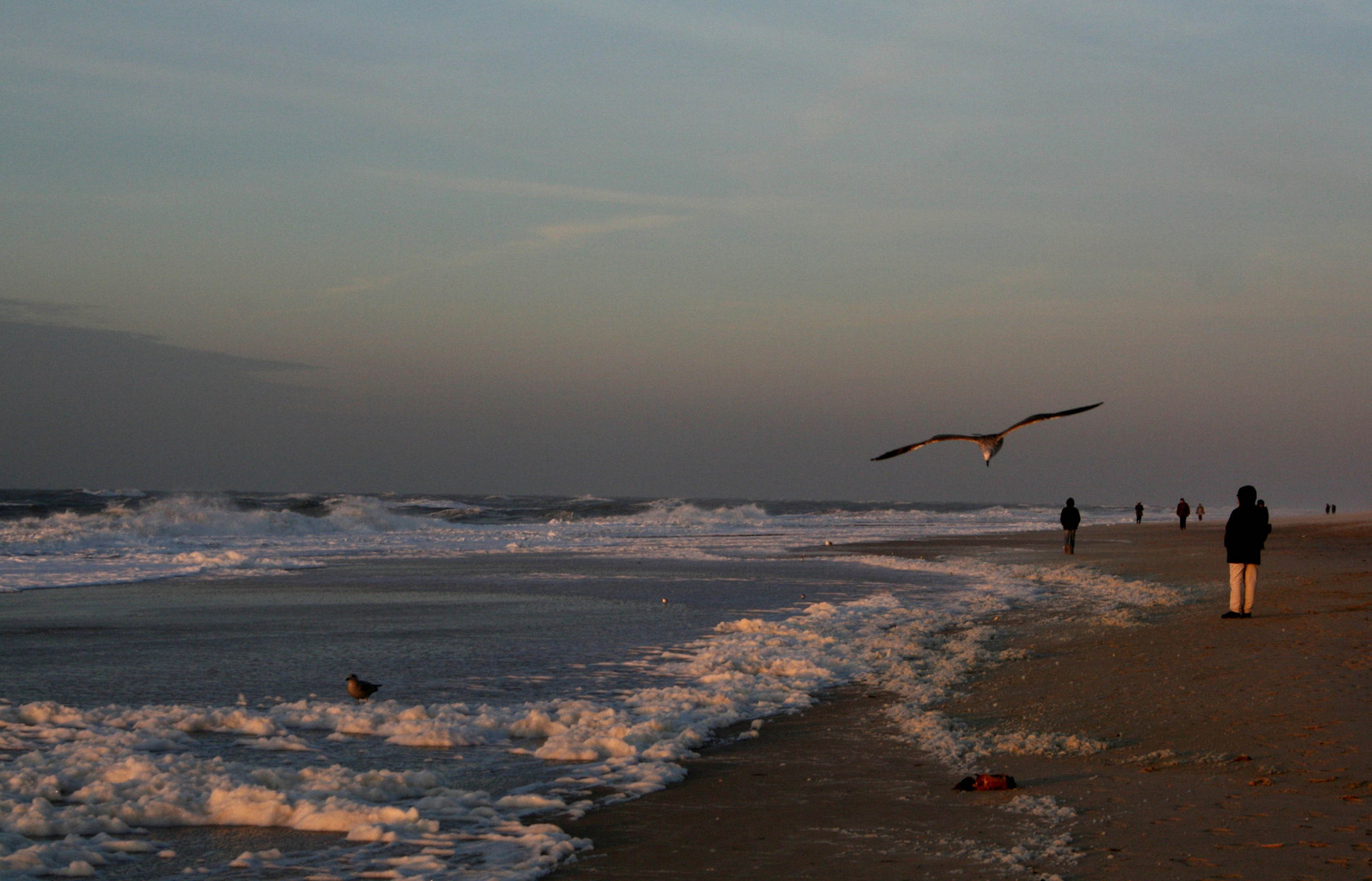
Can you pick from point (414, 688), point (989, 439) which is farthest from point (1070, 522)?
point (414, 688)

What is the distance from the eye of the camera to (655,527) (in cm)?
5778

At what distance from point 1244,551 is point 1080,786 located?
26.3 feet

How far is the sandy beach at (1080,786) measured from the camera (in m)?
5.32

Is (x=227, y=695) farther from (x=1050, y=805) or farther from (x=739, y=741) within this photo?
(x=1050, y=805)

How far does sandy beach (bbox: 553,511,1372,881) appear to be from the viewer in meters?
5.32

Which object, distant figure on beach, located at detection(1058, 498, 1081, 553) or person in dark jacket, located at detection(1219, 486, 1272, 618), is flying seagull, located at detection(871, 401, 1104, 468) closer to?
person in dark jacket, located at detection(1219, 486, 1272, 618)

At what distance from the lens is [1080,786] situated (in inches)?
262

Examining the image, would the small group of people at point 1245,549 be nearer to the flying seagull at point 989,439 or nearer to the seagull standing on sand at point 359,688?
the flying seagull at point 989,439

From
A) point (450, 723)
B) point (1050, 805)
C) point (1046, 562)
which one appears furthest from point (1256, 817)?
point (1046, 562)

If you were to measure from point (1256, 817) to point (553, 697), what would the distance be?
6.10 metres

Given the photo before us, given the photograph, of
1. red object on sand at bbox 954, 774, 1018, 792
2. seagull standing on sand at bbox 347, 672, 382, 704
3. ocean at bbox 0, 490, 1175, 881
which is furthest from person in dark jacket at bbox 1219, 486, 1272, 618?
seagull standing on sand at bbox 347, 672, 382, 704

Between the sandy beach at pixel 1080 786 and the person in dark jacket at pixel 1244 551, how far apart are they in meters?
1.41

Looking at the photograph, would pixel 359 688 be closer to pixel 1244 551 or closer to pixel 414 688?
pixel 414 688

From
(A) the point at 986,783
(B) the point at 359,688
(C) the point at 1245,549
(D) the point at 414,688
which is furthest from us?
(C) the point at 1245,549
